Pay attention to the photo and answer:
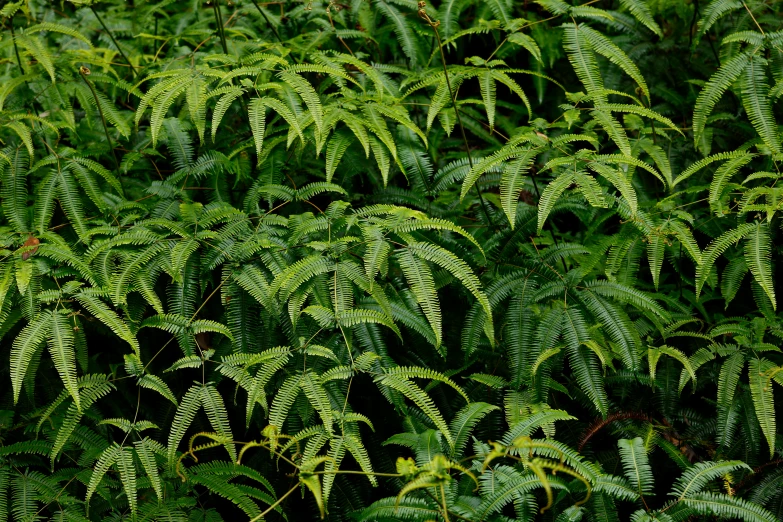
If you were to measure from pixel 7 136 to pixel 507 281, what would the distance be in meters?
2.56

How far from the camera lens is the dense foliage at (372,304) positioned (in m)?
2.58

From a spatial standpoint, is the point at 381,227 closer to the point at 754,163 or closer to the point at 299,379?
the point at 299,379

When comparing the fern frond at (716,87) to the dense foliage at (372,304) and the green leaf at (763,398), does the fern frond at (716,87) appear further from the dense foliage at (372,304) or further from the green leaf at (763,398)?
the green leaf at (763,398)

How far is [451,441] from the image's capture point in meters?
2.54

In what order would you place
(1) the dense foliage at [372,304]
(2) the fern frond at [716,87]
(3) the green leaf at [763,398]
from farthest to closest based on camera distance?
(2) the fern frond at [716,87] < (3) the green leaf at [763,398] < (1) the dense foliage at [372,304]

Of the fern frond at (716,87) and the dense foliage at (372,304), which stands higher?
the fern frond at (716,87)

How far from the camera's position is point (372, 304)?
2842 mm

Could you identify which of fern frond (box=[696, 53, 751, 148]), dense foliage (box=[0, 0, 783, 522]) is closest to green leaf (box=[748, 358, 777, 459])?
dense foliage (box=[0, 0, 783, 522])

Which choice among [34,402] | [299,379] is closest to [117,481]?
[34,402]

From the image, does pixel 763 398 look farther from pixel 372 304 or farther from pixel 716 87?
pixel 372 304

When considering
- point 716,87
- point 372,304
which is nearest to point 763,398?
point 716,87

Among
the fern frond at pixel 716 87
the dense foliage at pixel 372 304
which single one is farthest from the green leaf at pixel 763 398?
the fern frond at pixel 716 87

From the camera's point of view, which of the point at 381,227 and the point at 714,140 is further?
the point at 714,140

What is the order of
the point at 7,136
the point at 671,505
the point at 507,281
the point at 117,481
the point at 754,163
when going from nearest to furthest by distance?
1. the point at 671,505
2. the point at 117,481
3. the point at 507,281
4. the point at 7,136
5. the point at 754,163
